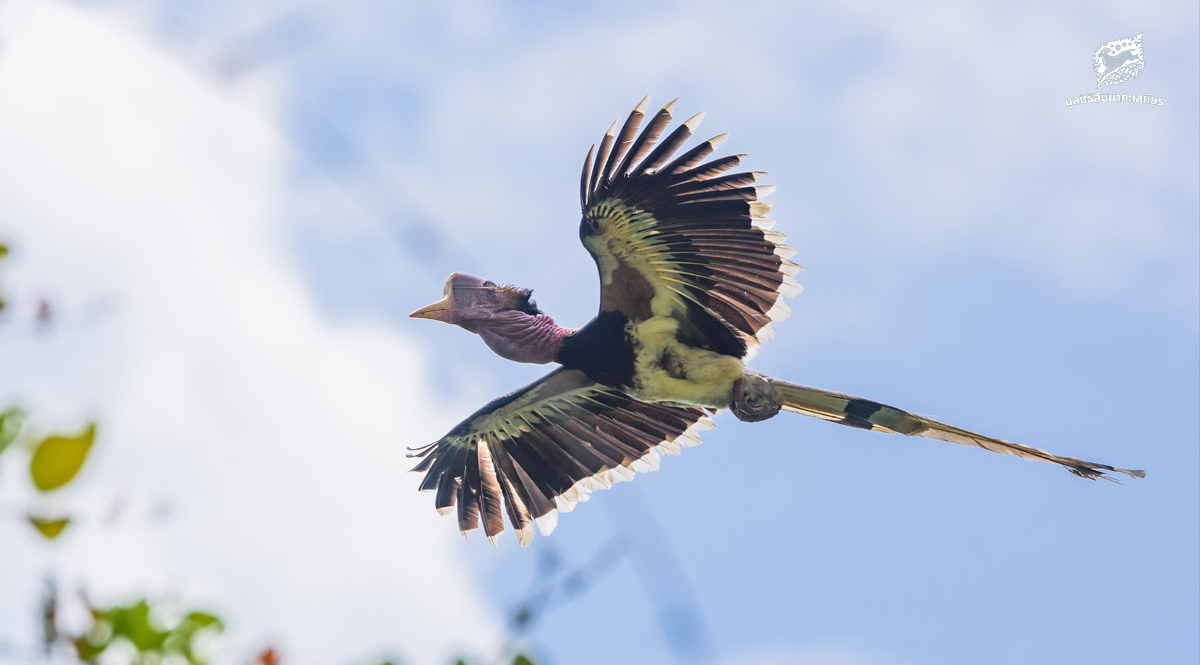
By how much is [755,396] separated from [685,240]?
0.93m

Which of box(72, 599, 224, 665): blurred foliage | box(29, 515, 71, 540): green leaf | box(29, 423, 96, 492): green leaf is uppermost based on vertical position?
box(29, 423, 96, 492): green leaf

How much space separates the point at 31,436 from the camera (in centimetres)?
129

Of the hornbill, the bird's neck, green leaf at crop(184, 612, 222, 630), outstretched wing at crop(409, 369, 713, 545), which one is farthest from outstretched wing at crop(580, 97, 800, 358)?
green leaf at crop(184, 612, 222, 630)

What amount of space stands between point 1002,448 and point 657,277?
1908 mm

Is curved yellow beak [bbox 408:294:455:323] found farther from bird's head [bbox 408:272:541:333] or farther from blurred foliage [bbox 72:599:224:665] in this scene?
blurred foliage [bbox 72:599:224:665]

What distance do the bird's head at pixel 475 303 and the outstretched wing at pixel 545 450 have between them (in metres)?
0.51

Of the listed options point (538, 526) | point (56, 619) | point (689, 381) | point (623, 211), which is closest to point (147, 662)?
point (56, 619)

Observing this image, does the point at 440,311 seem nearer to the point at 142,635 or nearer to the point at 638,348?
the point at 638,348

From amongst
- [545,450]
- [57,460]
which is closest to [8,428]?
[57,460]

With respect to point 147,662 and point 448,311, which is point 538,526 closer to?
point 448,311

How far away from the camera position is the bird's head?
594 cm

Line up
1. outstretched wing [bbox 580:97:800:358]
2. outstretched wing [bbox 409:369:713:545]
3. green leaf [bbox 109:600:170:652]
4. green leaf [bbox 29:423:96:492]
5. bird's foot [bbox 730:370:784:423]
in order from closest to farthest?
1. green leaf [bbox 29:423:96:492]
2. green leaf [bbox 109:600:170:652]
3. outstretched wing [bbox 580:97:800:358]
4. bird's foot [bbox 730:370:784:423]
5. outstretched wing [bbox 409:369:713:545]

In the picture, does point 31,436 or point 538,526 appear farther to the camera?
point 538,526

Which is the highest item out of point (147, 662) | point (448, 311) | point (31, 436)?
point (448, 311)
